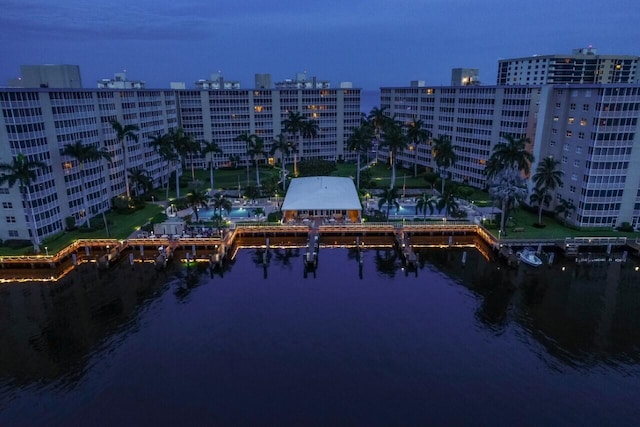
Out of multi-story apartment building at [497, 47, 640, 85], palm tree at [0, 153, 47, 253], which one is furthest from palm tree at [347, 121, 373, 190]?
multi-story apartment building at [497, 47, 640, 85]

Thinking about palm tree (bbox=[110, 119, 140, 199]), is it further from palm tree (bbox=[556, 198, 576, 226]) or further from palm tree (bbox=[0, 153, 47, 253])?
palm tree (bbox=[556, 198, 576, 226])

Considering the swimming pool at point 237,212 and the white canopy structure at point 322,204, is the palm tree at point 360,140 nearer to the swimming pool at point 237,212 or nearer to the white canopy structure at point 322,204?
the white canopy structure at point 322,204

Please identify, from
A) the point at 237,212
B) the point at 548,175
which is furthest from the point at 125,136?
the point at 548,175

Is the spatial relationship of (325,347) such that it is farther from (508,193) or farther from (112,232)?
(112,232)

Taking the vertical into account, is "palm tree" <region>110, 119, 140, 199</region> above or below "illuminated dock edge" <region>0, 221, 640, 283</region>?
above

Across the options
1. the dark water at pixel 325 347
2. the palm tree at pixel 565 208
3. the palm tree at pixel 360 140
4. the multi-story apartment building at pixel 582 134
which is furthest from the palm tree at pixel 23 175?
the multi-story apartment building at pixel 582 134

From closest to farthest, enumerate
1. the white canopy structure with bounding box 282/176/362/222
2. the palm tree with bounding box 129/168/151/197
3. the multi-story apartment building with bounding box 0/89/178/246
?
1. the multi-story apartment building with bounding box 0/89/178/246
2. the white canopy structure with bounding box 282/176/362/222
3. the palm tree with bounding box 129/168/151/197
